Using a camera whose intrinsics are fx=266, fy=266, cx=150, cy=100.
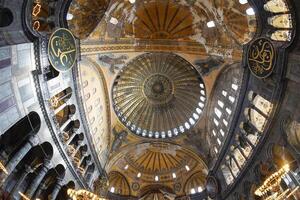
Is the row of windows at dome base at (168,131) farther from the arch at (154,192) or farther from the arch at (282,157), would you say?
the arch at (282,157)

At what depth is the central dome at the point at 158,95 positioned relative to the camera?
24.7m

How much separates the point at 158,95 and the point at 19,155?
56.5ft

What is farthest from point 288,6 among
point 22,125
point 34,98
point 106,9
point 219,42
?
point 22,125

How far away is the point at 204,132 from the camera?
81.2ft

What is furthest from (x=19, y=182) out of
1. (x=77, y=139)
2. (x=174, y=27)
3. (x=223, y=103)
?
(x=174, y=27)

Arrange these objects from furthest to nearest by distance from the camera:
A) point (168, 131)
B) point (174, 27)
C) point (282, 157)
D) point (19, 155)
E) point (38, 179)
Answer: point (168, 131), point (174, 27), point (282, 157), point (38, 179), point (19, 155)

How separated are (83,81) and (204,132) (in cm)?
1222

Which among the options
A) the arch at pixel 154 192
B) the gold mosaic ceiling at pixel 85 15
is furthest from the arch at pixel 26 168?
the arch at pixel 154 192

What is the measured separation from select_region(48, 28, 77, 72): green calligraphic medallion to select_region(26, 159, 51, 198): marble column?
4.99 meters

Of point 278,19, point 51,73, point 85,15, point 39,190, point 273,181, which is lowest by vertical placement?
point 273,181

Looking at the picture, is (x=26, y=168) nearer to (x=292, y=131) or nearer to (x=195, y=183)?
(x=292, y=131)

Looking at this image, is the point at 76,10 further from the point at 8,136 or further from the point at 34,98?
the point at 8,136

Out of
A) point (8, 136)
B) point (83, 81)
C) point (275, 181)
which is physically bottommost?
point (275, 181)

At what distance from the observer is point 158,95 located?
27312mm
